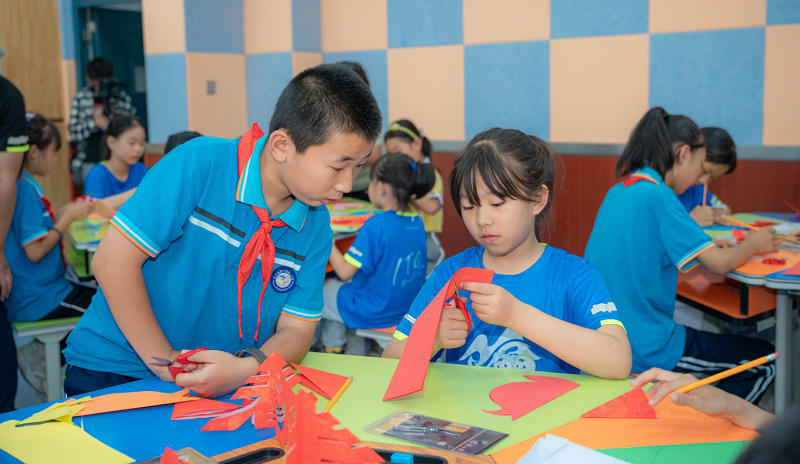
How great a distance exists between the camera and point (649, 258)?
2215 millimetres

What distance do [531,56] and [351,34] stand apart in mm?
1510

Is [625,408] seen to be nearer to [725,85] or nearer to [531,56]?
[725,85]

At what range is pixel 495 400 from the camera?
113 cm

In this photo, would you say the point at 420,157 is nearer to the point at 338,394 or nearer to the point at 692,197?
the point at 692,197

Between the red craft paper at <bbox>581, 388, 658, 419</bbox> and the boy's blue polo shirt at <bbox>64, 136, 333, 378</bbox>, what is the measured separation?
65 cm

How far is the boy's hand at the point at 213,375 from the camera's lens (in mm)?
1100

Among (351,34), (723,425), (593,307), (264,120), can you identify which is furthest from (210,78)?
(723,425)

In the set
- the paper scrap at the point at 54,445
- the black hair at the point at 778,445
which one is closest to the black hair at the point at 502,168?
the paper scrap at the point at 54,445

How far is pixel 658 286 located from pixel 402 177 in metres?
1.19

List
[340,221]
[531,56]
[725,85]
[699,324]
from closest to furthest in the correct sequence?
1. [699,324]
2. [340,221]
3. [725,85]
4. [531,56]

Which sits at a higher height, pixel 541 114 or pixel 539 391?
pixel 541 114

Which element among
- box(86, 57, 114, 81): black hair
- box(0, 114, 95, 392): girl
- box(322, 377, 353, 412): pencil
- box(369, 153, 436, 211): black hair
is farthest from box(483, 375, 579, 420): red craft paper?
box(86, 57, 114, 81): black hair

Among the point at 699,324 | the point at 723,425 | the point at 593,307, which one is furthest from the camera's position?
the point at 699,324

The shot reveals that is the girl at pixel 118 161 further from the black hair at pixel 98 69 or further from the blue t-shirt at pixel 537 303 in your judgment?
the blue t-shirt at pixel 537 303
